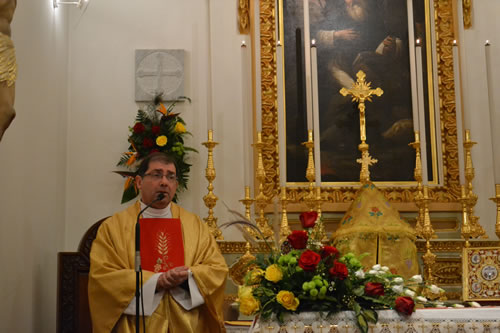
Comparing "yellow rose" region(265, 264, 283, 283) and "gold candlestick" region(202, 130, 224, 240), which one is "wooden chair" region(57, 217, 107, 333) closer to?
"gold candlestick" region(202, 130, 224, 240)

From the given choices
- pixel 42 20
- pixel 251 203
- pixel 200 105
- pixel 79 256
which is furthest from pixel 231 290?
pixel 42 20

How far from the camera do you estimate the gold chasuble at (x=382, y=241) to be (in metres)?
5.16

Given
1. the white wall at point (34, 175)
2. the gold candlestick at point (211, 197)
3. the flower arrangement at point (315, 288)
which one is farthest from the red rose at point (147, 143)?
the flower arrangement at point (315, 288)

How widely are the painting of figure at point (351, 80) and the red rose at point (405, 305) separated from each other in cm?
299

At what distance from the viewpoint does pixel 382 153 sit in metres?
6.22

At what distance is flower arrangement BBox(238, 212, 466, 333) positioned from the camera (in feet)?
10.4

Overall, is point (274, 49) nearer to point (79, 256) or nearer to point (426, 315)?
point (79, 256)

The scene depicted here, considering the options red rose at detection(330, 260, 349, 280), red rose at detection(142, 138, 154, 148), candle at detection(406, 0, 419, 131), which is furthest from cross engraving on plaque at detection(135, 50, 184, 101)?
red rose at detection(330, 260, 349, 280)

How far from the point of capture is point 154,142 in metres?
6.05

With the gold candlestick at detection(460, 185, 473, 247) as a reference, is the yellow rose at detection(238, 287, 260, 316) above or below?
below

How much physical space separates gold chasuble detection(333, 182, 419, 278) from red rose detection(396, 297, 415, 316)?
1.96 metres

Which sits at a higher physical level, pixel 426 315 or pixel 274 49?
pixel 274 49

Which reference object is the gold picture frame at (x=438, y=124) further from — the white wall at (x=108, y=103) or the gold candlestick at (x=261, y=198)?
the gold candlestick at (x=261, y=198)

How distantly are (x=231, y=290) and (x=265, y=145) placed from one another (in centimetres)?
144
